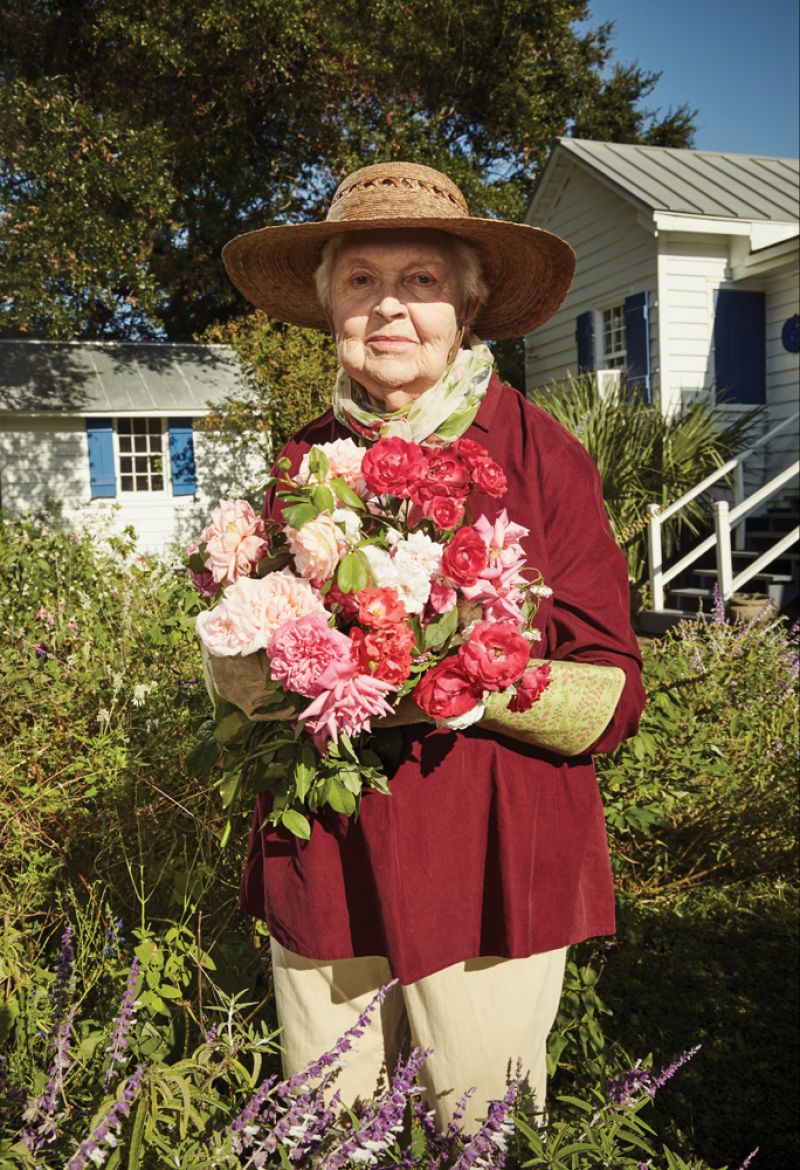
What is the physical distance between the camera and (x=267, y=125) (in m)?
17.4

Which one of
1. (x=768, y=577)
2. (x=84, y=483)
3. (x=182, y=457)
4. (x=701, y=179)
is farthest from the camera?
(x=182, y=457)

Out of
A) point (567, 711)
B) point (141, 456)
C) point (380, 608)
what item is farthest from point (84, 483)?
point (380, 608)

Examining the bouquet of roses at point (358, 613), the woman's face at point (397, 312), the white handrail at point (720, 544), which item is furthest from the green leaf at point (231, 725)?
the white handrail at point (720, 544)

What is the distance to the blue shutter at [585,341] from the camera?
14.3 m

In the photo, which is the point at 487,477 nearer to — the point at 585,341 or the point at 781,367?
the point at 781,367

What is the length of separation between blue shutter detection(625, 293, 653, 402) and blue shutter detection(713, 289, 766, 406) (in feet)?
2.86

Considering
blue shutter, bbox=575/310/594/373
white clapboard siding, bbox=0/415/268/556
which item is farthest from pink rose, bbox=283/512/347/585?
white clapboard siding, bbox=0/415/268/556

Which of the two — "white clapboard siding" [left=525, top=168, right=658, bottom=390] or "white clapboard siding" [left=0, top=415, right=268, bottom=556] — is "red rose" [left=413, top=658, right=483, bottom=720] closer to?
"white clapboard siding" [left=525, top=168, right=658, bottom=390]

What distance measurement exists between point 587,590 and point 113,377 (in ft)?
53.1

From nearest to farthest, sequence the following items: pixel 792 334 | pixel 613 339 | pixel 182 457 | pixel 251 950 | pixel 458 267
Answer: pixel 458 267, pixel 251 950, pixel 792 334, pixel 613 339, pixel 182 457

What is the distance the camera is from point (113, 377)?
16531 millimetres

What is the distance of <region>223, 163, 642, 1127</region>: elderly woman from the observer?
1642 millimetres

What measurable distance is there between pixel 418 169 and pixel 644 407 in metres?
10.9

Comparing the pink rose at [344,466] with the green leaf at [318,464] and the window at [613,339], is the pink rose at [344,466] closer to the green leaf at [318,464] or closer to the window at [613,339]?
the green leaf at [318,464]
